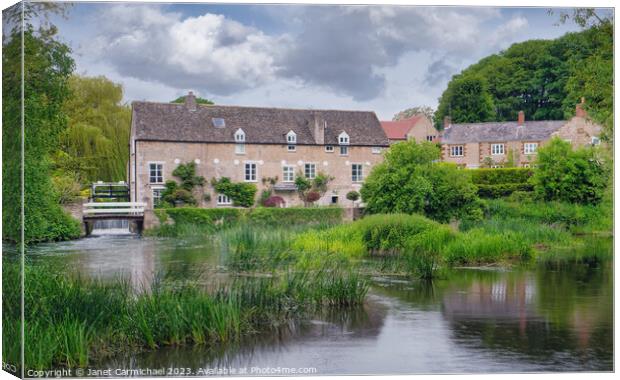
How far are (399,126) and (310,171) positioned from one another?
1530 millimetres

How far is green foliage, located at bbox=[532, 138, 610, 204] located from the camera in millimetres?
9469

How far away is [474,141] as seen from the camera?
1254 cm

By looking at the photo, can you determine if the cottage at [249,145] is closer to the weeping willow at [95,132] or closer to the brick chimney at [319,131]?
the brick chimney at [319,131]

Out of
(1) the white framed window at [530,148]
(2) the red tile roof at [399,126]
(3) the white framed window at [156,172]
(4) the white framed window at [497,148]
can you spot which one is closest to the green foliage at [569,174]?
(1) the white framed window at [530,148]

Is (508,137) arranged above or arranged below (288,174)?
above

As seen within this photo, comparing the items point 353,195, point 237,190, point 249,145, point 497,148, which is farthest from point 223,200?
point 497,148

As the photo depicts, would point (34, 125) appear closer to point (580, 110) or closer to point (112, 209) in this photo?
point (112, 209)

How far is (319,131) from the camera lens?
1216 cm

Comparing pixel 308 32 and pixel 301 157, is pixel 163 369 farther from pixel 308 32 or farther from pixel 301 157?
pixel 301 157

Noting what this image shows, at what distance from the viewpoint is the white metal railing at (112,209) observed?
10461mm

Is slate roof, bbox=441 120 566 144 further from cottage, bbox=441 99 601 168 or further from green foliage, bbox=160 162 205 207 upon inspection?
green foliage, bbox=160 162 205 207

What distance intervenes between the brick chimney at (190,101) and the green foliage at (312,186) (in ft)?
6.09

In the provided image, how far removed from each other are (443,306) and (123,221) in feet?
15.7

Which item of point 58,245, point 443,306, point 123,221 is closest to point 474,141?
point 443,306
